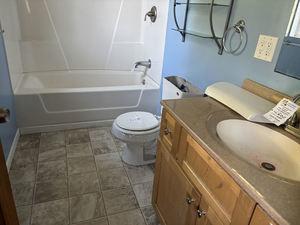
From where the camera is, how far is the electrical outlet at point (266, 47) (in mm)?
1252

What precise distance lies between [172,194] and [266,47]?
0.96 m

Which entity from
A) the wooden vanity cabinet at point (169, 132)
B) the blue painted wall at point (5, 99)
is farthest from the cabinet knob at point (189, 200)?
the blue painted wall at point (5, 99)

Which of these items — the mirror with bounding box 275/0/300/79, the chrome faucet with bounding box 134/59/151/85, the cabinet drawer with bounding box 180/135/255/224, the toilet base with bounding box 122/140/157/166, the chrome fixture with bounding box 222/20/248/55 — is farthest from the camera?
the chrome faucet with bounding box 134/59/151/85

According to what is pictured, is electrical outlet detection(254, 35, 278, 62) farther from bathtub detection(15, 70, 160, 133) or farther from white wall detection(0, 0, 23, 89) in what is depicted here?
white wall detection(0, 0, 23, 89)

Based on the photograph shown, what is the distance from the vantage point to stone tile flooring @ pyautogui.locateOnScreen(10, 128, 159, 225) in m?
1.62

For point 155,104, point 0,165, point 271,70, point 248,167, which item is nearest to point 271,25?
point 271,70

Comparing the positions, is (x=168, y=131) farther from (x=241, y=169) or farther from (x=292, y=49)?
(x=292, y=49)

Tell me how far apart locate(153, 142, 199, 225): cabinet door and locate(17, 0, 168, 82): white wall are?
1560mm

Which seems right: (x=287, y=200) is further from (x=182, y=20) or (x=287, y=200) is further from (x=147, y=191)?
(x=182, y=20)

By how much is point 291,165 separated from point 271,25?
0.74m

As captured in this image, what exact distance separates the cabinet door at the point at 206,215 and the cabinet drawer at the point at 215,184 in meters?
0.02

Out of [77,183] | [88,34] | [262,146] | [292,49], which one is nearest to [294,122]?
[262,146]

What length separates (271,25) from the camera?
1.25 metres

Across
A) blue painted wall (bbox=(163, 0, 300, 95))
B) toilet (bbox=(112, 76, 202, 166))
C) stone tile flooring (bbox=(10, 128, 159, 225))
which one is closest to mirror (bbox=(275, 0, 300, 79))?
blue painted wall (bbox=(163, 0, 300, 95))
